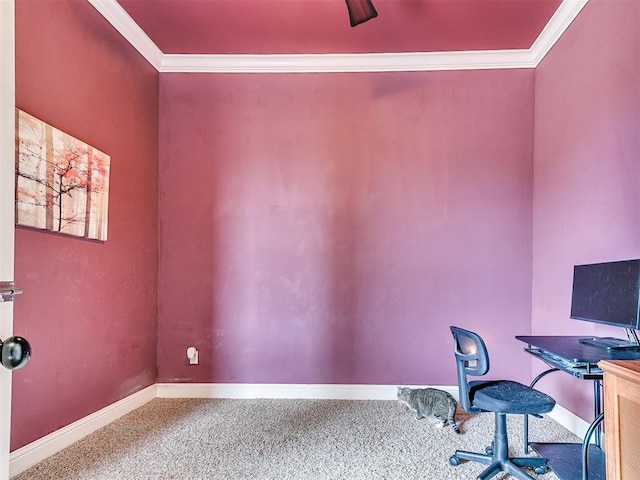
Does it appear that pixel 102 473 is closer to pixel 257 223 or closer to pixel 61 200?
pixel 61 200

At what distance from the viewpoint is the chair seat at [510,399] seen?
1752 millimetres

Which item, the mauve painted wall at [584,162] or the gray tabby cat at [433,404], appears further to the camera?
the gray tabby cat at [433,404]

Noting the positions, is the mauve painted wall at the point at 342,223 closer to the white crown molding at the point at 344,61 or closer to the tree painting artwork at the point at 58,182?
the white crown molding at the point at 344,61

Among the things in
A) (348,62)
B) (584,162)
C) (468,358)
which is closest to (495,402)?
(468,358)

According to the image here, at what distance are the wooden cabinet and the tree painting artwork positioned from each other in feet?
8.30

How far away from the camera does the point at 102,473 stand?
1.95m

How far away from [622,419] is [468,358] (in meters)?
0.74

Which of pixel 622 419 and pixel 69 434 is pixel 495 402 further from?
pixel 69 434

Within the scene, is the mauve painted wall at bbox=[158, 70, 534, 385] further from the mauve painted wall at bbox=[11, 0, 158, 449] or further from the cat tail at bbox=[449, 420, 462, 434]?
the cat tail at bbox=[449, 420, 462, 434]

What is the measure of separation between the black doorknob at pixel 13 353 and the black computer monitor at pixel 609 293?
217cm

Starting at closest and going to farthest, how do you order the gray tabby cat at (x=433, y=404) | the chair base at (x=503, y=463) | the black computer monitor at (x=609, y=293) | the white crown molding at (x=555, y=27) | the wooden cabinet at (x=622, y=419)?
the wooden cabinet at (x=622, y=419)
the black computer monitor at (x=609, y=293)
the chair base at (x=503, y=463)
the white crown molding at (x=555, y=27)
the gray tabby cat at (x=433, y=404)

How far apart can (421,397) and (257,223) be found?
178 centimetres

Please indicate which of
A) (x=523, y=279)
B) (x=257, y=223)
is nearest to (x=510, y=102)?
(x=523, y=279)

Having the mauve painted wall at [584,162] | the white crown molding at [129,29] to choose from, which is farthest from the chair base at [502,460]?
the white crown molding at [129,29]
